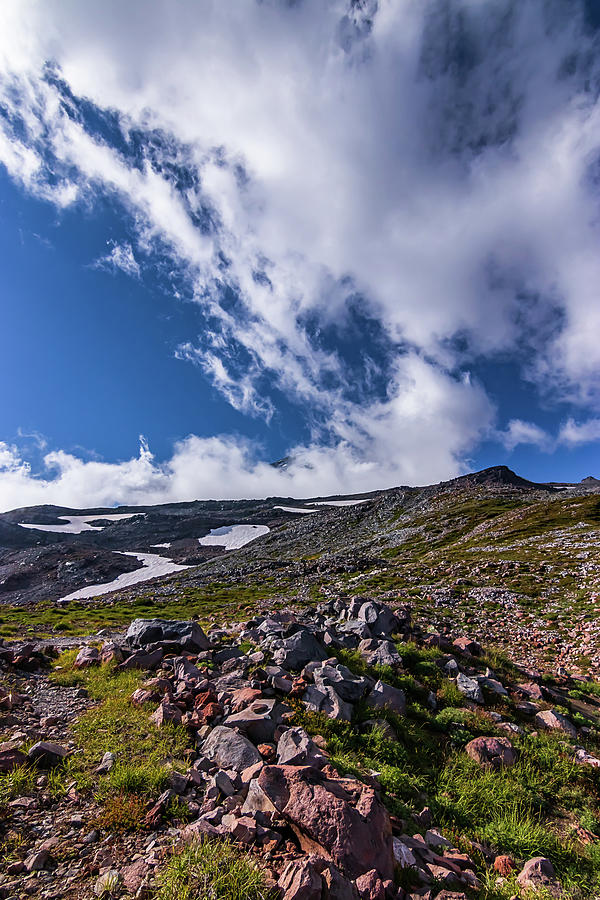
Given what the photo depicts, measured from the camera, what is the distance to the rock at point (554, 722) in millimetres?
11047

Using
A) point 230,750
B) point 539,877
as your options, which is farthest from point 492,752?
point 230,750

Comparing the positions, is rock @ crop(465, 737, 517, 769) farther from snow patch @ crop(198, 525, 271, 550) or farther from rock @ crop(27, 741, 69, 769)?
snow patch @ crop(198, 525, 271, 550)

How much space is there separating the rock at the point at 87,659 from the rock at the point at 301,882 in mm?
10841

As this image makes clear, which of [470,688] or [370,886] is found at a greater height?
[370,886]

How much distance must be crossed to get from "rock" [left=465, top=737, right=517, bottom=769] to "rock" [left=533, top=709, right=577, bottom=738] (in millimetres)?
3140

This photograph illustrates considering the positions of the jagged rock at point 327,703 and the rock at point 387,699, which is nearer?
the jagged rock at point 327,703

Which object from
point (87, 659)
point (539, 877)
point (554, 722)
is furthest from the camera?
point (87, 659)

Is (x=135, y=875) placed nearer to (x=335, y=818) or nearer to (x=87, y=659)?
(x=335, y=818)

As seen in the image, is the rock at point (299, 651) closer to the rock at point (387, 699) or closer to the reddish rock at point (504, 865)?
the rock at point (387, 699)

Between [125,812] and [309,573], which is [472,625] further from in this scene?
[309,573]

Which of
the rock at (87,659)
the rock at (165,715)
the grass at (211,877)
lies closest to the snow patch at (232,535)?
the rock at (87,659)

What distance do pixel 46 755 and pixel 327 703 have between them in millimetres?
5922

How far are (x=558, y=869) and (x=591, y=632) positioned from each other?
74.2ft

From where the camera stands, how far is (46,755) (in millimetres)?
6652
